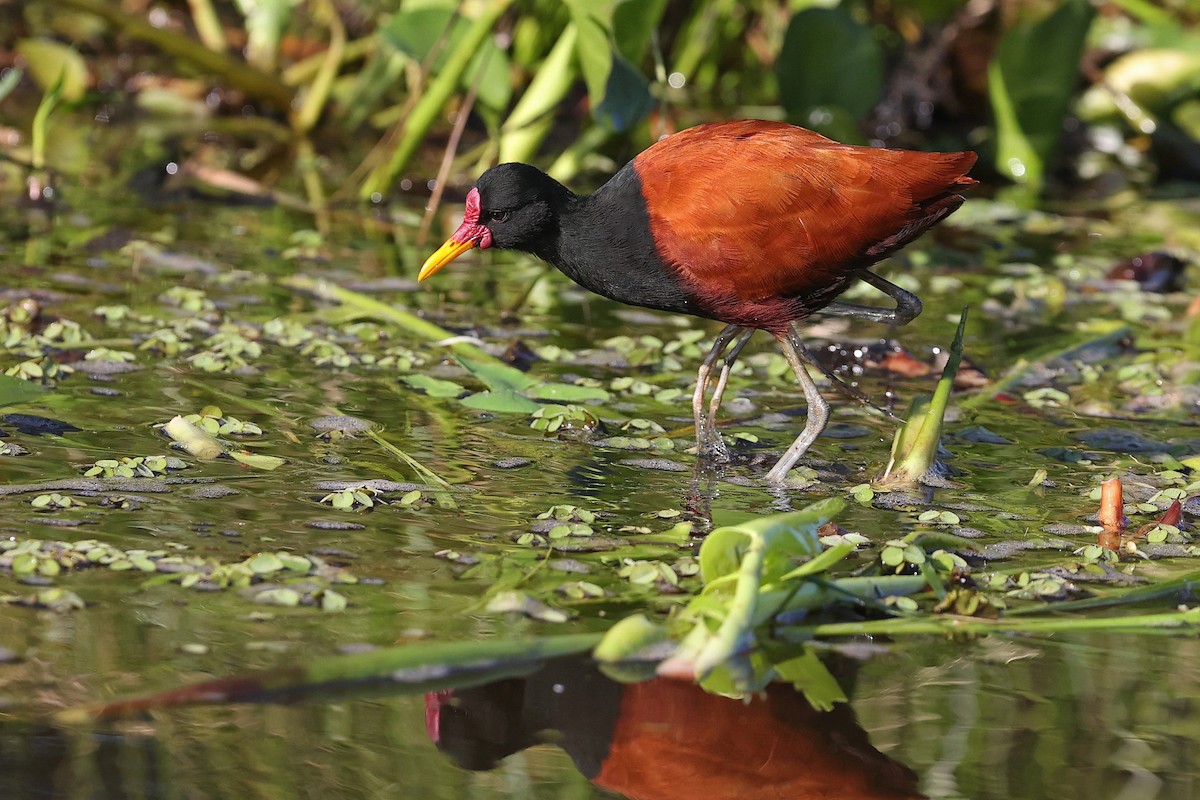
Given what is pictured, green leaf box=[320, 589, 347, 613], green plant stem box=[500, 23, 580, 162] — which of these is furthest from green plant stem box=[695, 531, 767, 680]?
green plant stem box=[500, 23, 580, 162]

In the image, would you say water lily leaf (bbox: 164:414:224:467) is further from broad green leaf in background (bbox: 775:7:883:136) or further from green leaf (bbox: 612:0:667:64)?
broad green leaf in background (bbox: 775:7:883:136)

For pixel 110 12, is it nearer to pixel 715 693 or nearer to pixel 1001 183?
pixel 1001 183

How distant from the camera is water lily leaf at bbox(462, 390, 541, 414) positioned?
443 centimetres

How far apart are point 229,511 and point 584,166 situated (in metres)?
4.69

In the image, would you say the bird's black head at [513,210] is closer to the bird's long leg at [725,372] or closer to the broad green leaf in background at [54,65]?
the bird's long leg at [725,372]

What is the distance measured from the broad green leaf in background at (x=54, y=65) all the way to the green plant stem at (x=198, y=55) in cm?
54

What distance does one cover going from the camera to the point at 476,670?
9.17 ft

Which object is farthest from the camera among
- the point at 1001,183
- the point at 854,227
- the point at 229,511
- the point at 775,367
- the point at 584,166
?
the point at 1001,183

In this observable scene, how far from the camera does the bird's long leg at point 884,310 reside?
4.45 metres

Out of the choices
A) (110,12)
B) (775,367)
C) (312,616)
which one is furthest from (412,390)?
(110,12)

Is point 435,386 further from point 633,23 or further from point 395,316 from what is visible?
point 633,23

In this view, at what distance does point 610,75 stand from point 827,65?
2254 millimetres

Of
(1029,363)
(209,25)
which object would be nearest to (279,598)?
(1029,363)

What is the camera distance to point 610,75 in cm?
566
